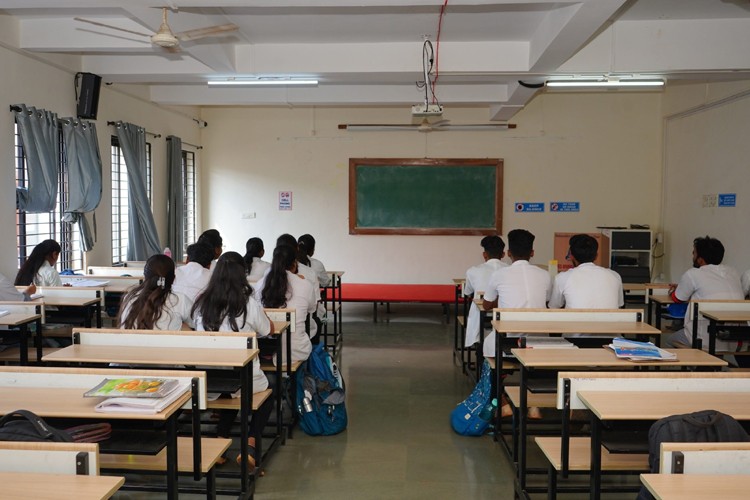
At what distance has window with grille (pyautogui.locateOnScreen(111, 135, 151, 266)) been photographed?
713 centimetres

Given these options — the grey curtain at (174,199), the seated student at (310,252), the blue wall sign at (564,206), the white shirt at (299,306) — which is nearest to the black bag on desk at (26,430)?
the white shirt at (299,306)

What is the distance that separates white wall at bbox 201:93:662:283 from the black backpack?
7411 mm

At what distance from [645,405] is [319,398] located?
7.51 feet

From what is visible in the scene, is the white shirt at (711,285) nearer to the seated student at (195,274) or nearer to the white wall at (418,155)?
the seated student at (195,274)

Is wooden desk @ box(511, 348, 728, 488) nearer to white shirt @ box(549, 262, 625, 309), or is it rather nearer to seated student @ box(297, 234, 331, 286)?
white shirt @ box(549, 262, 625, 309)

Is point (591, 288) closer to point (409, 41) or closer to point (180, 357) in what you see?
point (180, 357)

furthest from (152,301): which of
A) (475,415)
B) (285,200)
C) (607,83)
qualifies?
(285,200)

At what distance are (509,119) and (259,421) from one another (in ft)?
22.9

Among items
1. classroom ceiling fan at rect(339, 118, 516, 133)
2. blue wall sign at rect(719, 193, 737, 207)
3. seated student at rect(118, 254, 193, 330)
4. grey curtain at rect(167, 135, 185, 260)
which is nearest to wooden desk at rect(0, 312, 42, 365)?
seated student at rect(118, 254, 193, 330)

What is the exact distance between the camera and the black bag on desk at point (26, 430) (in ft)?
6.32

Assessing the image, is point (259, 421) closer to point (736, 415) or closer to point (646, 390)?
point (646, 390)

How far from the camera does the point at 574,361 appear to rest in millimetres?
2975

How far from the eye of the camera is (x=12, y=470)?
1805 millimetres

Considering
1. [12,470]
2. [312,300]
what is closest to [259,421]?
[312,300]
